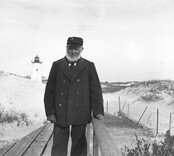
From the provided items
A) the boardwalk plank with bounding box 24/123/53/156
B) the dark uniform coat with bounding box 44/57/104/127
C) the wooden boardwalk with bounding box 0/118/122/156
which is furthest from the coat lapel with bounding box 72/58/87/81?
the boardwalk plank with bounding box 24/123/53/156

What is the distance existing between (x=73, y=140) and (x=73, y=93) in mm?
636

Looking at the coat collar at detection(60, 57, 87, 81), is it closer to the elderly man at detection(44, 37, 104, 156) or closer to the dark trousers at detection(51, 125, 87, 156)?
the elderly man at detection(44, 37, 104, 156)

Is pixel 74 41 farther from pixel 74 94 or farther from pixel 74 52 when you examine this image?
pixel 74 94

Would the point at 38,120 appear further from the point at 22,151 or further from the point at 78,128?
the point at 78,128

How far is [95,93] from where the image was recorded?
5406 mm

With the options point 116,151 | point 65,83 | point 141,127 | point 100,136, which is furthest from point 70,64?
point 141,127

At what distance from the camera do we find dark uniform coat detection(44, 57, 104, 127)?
17.6 ft

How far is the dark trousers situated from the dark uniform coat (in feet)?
0.35

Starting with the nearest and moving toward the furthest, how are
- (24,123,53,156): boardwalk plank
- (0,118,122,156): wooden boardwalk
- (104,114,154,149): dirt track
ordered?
(0,118,122,156): wooden boardwalk
(24,123,53,156): boardwalk plank
(104,114,154,149): dirt track

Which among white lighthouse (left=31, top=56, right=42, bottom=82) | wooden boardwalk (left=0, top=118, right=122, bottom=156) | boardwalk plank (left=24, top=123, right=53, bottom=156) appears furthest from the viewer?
white lighthouse (left=31, top=56, right=42, bottom=82)

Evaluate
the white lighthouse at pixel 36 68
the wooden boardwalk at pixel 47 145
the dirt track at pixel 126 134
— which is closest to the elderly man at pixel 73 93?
the wooden boardwalk at pixel 47 145

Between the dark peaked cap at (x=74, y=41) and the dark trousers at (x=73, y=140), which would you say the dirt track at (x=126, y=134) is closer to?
the dark trousers at (x=73, y=140)

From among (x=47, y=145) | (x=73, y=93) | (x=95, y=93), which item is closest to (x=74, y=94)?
(x=73, y=93)

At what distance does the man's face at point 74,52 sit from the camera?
17.6ft
